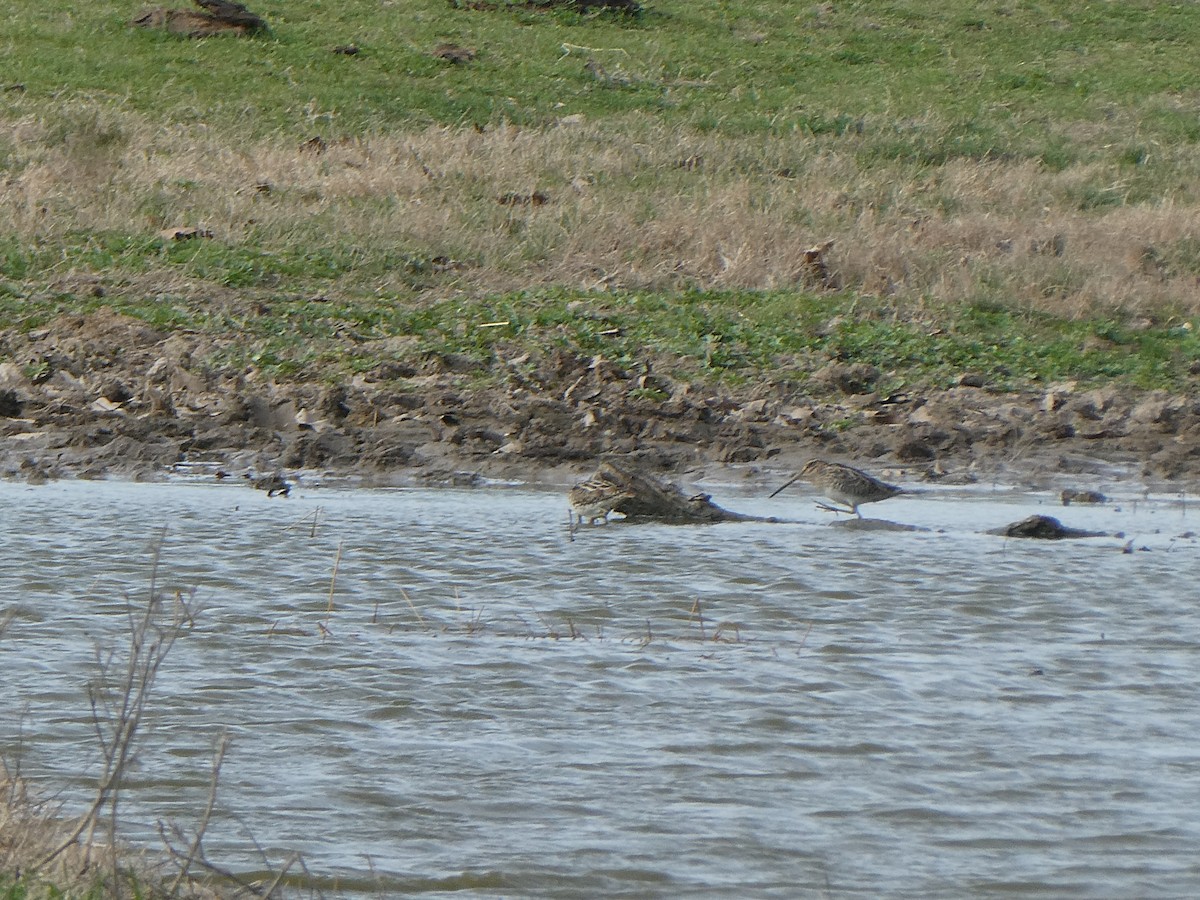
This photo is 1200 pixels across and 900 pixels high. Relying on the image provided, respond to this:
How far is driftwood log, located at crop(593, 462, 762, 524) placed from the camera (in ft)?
26.5

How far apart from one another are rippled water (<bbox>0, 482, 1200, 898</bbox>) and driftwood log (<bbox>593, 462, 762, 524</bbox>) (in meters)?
0.26

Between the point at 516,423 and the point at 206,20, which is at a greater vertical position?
the point at 206,20

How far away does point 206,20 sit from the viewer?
23953mm

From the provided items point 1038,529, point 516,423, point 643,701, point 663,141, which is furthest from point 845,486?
point 663,141

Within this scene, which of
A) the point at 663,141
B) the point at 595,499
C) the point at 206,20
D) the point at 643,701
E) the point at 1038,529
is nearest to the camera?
the point at 643,701

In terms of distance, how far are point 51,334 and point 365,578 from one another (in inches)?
219

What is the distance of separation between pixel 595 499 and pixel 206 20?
704 inches

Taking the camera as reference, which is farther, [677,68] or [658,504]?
[677,68]

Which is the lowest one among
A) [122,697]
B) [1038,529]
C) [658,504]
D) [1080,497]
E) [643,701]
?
[1080,497]

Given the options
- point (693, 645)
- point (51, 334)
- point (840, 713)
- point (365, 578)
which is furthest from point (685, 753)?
point (51, 334)

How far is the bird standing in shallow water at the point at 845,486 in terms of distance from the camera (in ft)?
27.0

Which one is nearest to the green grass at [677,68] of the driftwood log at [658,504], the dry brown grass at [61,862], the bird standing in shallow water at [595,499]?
the driftwood log at [658,504]

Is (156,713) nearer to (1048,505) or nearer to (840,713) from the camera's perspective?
(840,713)

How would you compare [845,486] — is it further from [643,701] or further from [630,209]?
[630,209]
